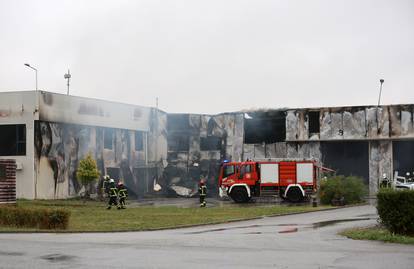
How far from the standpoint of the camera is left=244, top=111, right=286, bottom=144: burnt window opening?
47.0 meters

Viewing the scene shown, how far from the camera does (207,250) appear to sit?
14.1m

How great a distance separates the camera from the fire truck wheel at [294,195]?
121 ft

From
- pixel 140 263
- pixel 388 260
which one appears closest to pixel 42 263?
pixel 140 263

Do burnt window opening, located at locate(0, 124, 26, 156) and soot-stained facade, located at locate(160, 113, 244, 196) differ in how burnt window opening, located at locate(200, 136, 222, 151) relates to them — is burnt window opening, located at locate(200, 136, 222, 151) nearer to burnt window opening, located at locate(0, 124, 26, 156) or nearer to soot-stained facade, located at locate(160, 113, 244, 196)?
soot-stained facade, located at locate(160, 113, 244, 196)

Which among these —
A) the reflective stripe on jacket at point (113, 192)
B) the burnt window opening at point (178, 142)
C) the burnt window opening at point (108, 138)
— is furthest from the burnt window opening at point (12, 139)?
the burnt window opening at point (178, 142)

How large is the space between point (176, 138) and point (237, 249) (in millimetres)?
35077

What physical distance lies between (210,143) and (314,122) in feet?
25.4

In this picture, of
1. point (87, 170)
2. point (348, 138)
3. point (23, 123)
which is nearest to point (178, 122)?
point (87, 170)

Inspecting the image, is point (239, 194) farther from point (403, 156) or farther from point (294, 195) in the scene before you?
point (403, 156)

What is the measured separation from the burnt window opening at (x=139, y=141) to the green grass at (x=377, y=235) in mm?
29382

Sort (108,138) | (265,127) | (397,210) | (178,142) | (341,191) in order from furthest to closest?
1. (178,142)
2. (265,127)
3. (108,138)
4. (341,191)
5. (397,210)

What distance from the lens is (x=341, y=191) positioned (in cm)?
3375

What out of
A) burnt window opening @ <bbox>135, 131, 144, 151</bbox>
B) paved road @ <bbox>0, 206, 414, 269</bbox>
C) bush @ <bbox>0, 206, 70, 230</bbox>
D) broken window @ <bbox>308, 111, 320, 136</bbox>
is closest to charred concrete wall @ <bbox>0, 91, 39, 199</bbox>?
burnt window opening @ <bbox>135, 131, 144, 151</bbox>

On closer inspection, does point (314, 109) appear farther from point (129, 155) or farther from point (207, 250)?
point (207, 250)
